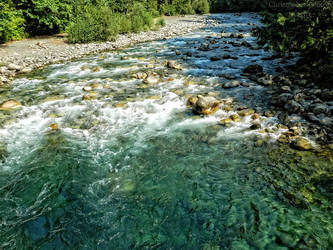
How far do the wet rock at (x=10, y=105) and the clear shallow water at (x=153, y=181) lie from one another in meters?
0.43

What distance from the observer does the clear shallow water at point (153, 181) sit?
121 inches

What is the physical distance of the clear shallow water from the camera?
309cm

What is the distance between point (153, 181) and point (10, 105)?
596cm

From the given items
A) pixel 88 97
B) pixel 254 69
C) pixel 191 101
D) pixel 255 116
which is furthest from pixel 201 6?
pixel 255 116

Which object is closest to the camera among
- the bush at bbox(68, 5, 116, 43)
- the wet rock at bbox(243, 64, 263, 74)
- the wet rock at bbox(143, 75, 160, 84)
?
the wet rock at bbox(143, 75, 160, 84)

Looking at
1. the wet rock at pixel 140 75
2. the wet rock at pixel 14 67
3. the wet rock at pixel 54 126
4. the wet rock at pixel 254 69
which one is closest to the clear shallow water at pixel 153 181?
the wet rock at pixel 54 126

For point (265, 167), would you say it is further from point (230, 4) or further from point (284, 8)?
point (230, 4)

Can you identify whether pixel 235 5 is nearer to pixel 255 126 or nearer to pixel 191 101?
pixel 191 101

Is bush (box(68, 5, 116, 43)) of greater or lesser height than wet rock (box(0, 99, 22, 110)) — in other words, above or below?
above

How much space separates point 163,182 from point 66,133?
10.4 ft

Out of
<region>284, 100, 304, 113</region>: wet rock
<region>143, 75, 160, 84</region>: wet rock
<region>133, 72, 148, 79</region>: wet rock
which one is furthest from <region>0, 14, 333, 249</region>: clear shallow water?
<region>133, 72, 148, 79</region>: wet rock

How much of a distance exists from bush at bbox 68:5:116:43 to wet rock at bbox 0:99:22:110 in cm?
1103

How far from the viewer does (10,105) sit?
285 inches

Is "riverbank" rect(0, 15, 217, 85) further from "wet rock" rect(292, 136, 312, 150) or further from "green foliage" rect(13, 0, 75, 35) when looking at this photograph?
"wet rock" rect(292, 136, 312, 150)
